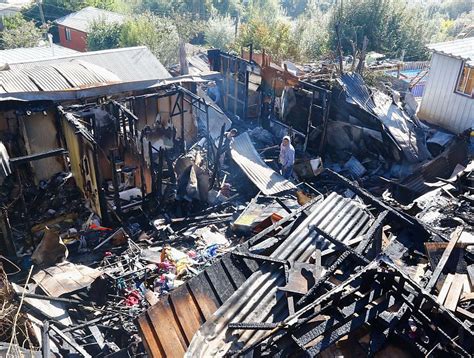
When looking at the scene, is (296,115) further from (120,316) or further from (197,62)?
(120,316)

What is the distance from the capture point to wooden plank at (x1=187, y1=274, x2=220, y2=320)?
5.30 meters

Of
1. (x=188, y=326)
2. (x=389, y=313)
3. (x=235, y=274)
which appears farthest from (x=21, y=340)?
(x=389, y=313)

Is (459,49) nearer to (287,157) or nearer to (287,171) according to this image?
(287,157)

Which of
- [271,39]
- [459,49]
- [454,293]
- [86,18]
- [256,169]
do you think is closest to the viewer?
[454,293]

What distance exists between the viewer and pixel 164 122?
13.3m

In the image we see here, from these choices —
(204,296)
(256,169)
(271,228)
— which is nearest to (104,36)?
(256,169)

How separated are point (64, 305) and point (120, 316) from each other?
1070 millimetres

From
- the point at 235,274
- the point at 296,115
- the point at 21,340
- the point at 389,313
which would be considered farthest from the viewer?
the point at 296,115

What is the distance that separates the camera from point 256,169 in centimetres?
1197

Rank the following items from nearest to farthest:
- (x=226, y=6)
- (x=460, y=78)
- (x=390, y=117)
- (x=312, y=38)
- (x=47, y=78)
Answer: (x=47, y=78) < (x=390, y=117) < (x=460, y=78) < (x=312, y=38) < (x=226, y=6)

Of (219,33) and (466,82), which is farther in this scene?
(219,33)

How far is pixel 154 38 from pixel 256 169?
1548 cm

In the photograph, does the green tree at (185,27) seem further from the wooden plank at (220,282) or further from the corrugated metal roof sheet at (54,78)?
the wooden plank at (220,282)

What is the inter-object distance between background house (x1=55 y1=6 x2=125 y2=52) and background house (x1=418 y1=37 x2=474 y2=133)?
24913 millimetres
